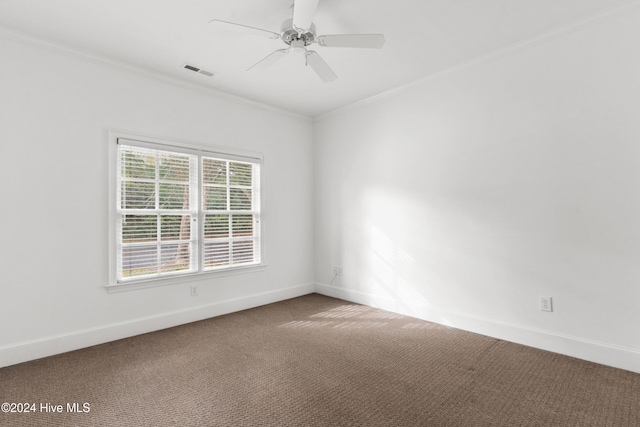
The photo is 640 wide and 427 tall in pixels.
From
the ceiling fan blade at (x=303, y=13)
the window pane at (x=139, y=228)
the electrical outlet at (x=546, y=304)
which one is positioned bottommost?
the electrical outlet at (x=546, y=304)

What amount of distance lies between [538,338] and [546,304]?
0.31 meters

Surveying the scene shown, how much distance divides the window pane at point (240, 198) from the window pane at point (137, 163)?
37.9 inches

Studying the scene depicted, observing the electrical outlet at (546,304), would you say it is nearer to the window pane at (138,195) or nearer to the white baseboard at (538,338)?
the white baseboard at (538,338)

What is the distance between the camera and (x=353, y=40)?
7.61 feet

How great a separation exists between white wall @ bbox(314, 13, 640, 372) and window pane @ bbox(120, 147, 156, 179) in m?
2.50

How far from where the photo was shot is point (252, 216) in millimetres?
4332

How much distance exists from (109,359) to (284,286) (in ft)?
7.56

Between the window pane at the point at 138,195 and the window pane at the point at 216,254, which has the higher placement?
the window pane at the point at 138,195

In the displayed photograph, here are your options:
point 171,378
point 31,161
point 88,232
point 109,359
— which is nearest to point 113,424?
point 171,378

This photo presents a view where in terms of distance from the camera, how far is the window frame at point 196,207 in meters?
3.15

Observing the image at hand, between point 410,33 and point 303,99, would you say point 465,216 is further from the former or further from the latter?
point 303,99

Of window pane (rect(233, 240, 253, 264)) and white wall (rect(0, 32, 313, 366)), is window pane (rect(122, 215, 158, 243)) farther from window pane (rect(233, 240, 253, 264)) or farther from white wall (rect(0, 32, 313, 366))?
window pane (rect(233, 240, 253, 264))

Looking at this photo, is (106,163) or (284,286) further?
(284,286)

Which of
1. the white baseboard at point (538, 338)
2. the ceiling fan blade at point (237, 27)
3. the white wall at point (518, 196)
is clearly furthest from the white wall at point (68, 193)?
the white baseboard at point (538, 338)
